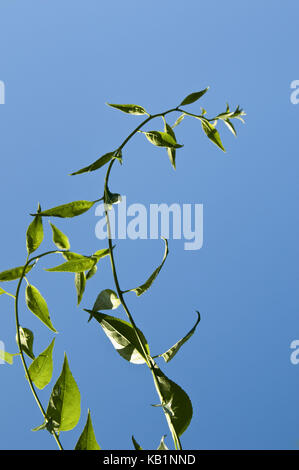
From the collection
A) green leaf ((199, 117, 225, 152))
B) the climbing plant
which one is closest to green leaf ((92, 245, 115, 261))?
the climbing plant

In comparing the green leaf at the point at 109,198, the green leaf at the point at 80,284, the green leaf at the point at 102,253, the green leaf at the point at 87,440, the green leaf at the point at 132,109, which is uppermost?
the green leaf at the point at 132,109

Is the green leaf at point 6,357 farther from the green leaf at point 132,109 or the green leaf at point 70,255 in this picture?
the green leaf at point 132,109

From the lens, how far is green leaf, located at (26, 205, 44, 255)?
1.22 ft

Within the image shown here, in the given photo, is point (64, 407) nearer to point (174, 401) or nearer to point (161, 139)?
point (174, 401)

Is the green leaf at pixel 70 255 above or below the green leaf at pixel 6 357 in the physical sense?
above

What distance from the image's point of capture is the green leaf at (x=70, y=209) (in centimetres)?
36

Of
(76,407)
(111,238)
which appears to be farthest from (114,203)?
(76,407)

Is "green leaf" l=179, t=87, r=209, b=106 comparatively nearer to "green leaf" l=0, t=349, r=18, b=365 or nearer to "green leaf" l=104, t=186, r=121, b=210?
"green leaf" l=104, t=186, r=121, b=210

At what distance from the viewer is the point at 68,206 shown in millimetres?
359

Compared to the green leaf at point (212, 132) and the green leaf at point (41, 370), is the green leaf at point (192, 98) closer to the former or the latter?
the green leaf at point (212, 132)

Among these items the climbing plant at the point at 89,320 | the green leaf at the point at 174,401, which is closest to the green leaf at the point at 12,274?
the climbing plant at the point at 89,320

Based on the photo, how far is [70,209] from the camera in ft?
1.18
